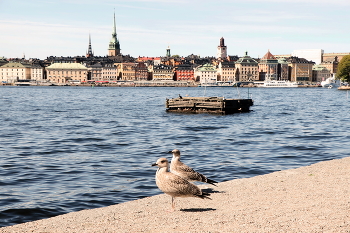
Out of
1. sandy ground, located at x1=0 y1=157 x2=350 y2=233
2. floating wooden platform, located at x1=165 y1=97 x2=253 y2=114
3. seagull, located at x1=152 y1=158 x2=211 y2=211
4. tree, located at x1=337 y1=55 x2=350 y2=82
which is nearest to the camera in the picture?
sandy ground, located at x1=0 y1=157 x2=350 y2=233

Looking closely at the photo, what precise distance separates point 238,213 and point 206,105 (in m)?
39.9

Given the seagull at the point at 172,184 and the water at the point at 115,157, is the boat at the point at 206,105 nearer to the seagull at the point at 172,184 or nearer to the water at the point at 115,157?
the water at the point at 115,157

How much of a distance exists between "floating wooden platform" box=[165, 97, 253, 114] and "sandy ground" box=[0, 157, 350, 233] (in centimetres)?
3588

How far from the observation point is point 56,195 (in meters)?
12.5

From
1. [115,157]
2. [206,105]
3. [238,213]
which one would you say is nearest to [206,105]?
[206,105]

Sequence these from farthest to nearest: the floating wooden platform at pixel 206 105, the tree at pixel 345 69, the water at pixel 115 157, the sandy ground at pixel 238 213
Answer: the tree at pixel 345 69 < the floating wooden platform at pixel 206 105 < the water at pixel 115 157 < the sandy ground at pixel 238 213

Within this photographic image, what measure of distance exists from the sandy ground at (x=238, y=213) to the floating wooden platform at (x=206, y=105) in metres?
35.9

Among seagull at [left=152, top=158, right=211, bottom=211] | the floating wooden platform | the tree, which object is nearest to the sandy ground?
seagull at [left=152, top=158, right=211, bottom=211]

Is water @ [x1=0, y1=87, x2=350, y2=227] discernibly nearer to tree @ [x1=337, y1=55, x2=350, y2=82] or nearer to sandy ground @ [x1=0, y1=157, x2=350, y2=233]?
sandy ground @ [x1=0, y1=157, x2=350, y2=233]

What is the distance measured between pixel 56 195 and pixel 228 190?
4.16 meters

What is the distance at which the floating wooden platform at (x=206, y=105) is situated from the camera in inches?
1877

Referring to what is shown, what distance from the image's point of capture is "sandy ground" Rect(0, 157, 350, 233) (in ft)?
25.2

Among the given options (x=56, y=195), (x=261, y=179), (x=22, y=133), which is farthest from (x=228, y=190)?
(x=22, y=133)

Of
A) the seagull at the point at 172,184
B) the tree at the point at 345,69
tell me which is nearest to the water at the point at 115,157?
the seagull at the point at 172,184
